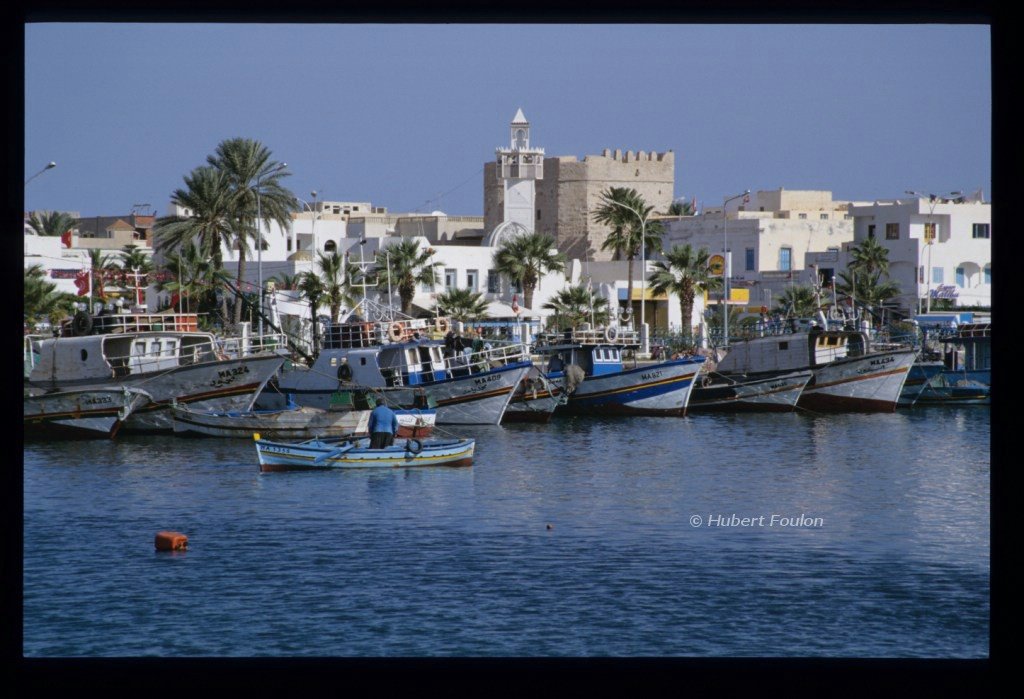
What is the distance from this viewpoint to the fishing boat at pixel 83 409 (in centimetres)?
3173

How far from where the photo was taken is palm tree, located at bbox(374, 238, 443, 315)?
5122 cm

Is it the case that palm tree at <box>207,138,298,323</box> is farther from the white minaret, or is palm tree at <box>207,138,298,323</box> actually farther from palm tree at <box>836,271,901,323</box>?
the white minaret

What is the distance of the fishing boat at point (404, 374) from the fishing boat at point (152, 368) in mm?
3027

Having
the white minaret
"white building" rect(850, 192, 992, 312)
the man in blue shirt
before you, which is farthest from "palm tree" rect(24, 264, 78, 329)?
the white minaret

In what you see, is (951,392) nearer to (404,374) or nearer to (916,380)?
(916,380)

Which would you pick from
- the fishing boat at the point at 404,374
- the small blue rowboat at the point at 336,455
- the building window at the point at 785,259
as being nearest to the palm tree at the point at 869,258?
the building window at the point at 785,259

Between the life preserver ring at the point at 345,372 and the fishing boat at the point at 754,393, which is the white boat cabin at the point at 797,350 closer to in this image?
the fishing boat at the point at 754,393
